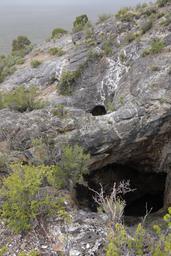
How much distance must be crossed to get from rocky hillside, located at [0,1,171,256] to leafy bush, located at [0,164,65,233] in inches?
20.6

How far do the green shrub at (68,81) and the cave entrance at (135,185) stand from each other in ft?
21.7

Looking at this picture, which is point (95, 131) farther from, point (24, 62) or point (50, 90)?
point (24, 62)

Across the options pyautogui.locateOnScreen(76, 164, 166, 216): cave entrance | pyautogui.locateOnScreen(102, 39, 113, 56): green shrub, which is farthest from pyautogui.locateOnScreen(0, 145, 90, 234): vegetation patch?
pyautogui.locateOnScreen(102, 39, 113, 56): green shrub

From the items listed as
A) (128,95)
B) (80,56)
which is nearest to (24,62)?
(80,56)

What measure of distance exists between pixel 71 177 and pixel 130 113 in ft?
15.0

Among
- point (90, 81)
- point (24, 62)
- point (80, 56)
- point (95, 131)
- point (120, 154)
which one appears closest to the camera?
point (95, 131)

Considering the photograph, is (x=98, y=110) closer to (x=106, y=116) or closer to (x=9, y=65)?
(x=106, y=116)

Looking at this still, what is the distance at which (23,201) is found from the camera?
39.7ft

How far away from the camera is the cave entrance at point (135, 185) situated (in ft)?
70.4

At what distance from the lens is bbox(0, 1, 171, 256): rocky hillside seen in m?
16.8

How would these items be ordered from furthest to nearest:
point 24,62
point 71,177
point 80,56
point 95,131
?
point 24,62
point 80,56
point 95,131
point 71,177

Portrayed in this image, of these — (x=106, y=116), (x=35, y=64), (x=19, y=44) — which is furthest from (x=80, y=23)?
(x=106, y=116)

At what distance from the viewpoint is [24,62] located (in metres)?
34.4

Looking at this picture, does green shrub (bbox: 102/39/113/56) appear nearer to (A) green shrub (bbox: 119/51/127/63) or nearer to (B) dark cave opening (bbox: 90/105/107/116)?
(A) green shrub (bbox: 119/51/127/63)
